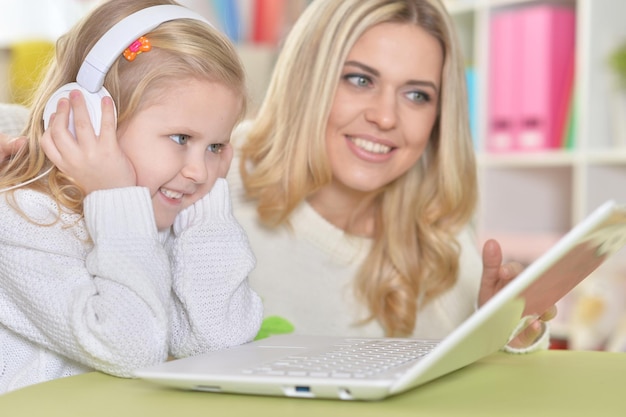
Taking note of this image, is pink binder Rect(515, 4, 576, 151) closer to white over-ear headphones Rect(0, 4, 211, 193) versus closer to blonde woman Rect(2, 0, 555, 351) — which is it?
blonde woman Rect(2, 0, 555, 351)

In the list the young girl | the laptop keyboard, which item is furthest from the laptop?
the young girl

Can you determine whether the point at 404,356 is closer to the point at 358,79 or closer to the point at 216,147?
the point at 216,147

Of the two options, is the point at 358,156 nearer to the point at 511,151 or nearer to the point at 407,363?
the point at 407,363

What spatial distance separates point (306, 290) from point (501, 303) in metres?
0.99

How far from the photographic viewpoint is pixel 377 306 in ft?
5.33

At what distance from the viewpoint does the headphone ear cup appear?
99 cm

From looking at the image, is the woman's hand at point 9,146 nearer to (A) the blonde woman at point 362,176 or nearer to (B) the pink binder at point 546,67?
(A) the blonde woman at point 362,176

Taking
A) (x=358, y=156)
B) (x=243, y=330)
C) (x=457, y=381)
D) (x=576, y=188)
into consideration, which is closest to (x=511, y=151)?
(x=576, y=188)

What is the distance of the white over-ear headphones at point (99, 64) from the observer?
0.99 m

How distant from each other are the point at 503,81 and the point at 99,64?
176 cm

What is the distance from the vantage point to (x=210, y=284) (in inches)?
41.3

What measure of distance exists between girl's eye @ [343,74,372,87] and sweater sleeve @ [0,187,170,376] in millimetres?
698

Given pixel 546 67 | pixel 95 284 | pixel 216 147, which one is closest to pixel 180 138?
pixel 216 147

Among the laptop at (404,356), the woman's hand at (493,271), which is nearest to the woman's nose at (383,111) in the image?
the woman's hand at (493,271)
